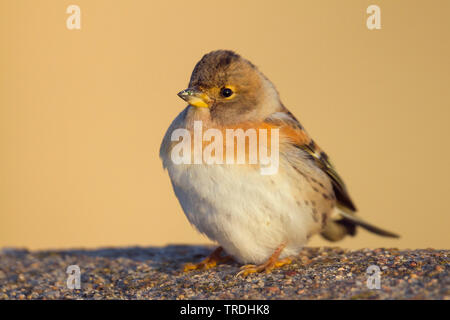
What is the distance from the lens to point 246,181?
4.67m

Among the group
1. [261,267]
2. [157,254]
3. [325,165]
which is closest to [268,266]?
[261,267]

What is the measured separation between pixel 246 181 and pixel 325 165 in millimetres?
1261

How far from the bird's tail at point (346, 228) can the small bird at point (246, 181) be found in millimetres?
838

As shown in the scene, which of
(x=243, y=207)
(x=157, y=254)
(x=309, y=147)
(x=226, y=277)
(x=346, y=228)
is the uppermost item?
(x=309, y=147)

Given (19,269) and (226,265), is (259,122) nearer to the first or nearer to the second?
(226,265)

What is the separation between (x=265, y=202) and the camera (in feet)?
15.6

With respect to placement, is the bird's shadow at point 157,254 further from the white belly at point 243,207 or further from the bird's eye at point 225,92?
the bird's eye at point 225,92

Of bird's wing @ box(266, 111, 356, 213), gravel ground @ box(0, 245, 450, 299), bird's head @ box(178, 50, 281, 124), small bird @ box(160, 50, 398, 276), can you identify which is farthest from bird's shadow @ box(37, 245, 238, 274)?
bird's head @ box(178, 50, 281, 124)

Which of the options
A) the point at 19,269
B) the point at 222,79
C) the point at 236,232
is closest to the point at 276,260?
the point at 236,232

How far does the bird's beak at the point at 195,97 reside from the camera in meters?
4.94

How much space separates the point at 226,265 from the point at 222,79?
6.21 feet

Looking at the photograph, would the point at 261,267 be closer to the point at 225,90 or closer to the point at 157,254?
the point at 225,90

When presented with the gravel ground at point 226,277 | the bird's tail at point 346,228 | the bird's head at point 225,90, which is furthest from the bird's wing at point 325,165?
the gravel ground at point 226,277
